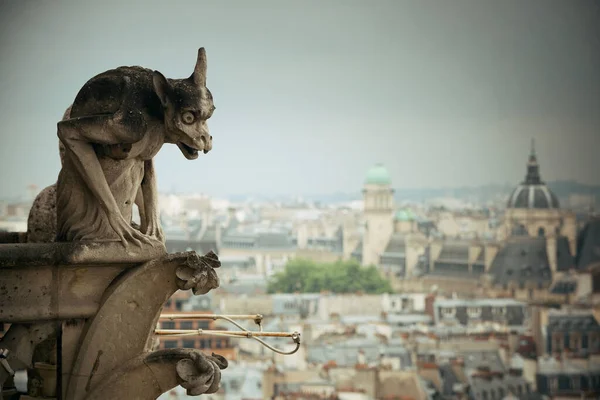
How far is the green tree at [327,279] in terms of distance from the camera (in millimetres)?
73812

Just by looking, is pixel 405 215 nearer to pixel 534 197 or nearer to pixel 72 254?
pixel 534 197

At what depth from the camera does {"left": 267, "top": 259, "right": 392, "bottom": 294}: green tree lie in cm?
7381

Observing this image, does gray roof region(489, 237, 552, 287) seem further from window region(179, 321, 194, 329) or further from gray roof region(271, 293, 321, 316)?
window region(179, 321, 194, 329)

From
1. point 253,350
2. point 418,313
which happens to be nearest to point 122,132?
point 253,350

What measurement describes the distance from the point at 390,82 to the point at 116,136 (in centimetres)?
8913

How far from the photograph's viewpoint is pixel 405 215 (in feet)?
287

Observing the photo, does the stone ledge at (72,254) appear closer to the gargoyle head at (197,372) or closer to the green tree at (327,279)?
the gargoyle head at (197,372)

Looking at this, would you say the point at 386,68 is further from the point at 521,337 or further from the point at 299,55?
the point at 521,337

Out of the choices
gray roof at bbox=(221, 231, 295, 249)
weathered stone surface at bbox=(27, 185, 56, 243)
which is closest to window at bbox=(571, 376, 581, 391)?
gray roof at bbox=(221, 231, 295, 249)

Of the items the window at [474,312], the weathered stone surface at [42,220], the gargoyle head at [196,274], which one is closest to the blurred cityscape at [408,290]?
the window at [474,312]

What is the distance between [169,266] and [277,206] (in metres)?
93.4

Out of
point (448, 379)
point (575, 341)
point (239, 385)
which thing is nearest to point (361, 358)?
point (448, 379)

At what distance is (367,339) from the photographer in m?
58.9

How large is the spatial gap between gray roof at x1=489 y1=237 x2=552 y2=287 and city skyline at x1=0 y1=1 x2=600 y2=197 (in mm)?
5132
